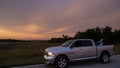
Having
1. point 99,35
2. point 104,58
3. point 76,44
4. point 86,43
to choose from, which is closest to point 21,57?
point 76,44

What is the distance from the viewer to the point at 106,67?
44.7ft

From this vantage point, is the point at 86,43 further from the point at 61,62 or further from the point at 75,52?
the point at 61,62

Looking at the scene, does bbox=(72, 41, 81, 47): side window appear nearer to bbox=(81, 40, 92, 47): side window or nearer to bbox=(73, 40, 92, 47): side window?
bbox=(73, 40, 92, 47): side window

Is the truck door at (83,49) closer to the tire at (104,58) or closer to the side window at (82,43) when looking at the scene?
the side window at (82,43)

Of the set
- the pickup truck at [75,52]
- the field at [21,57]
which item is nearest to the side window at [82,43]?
the pickup truck at [75,52]

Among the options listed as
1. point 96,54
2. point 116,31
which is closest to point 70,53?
point 96,54

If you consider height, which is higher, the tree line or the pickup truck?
the tree line

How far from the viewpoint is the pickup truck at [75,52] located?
528 inches

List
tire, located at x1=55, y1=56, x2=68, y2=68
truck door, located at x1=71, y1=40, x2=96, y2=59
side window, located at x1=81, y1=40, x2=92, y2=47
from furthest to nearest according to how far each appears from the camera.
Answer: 1. side window, located at x1=81, y1=40, x2=92, y2=47
2. truck door, located at x1=71, y1=40, x2=96, y2=59
3. tire, located at x1=55, y1=56, x2=68, y2=68

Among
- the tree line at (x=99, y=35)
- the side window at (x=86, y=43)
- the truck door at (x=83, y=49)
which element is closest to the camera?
the truck door at (x=83, y=49)

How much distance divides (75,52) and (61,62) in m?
1.18

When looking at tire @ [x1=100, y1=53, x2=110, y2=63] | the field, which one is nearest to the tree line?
the field

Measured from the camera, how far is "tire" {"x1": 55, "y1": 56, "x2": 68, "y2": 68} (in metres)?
13.4

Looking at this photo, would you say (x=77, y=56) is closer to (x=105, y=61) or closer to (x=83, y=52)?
(x=83, y=52)
